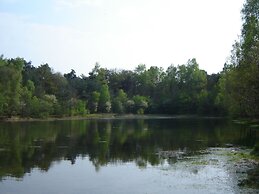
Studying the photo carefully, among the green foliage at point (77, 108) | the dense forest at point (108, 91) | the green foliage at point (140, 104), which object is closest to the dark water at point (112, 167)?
the dense forest at point (108, 91)

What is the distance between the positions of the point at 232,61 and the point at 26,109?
54902mm

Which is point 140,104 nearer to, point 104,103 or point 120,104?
point 120,104

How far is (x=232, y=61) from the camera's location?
7962 cm

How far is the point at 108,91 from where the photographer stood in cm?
15088

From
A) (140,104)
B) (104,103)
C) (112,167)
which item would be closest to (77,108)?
(104,103)

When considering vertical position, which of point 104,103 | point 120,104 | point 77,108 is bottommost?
point 77,108

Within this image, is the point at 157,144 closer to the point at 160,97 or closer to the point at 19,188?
the point at 19,188

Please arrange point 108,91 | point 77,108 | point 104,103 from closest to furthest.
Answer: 1. point 77,108
2. point 104,103
3. point 108,91

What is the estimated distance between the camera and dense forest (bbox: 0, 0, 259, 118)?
10650 centimetres

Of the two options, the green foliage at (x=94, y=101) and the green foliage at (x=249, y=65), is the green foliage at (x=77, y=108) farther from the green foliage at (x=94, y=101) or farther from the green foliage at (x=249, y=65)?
the green foliage at (x=249, y=65)

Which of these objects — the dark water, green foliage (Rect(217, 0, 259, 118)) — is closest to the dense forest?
green foliage (Rect(217, 0, 259, 118))

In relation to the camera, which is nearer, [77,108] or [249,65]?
[249,65]

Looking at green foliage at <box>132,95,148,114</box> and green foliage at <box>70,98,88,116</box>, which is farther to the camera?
green foliage at <box>132,95,148,114</box>

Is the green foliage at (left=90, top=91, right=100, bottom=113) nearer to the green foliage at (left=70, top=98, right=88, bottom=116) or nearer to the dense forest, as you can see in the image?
the dense forest
